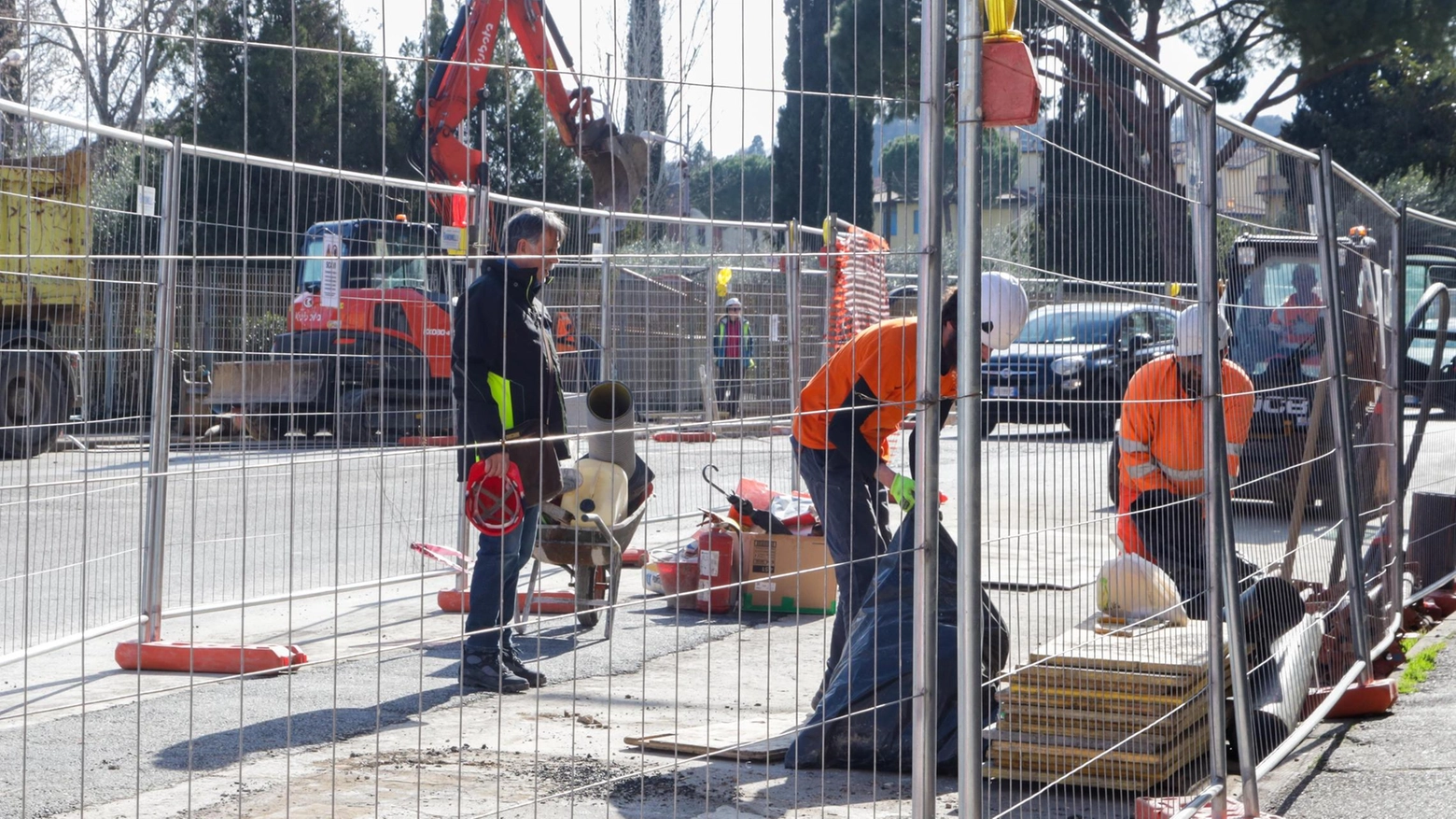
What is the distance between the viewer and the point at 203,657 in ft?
20.0

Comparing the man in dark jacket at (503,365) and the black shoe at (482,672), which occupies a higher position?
the man in dark jacket at (503,365)

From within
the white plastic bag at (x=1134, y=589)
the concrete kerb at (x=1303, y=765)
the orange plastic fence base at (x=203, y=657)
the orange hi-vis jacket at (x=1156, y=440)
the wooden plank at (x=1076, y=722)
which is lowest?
the concrete kerb at (x=1303, y=765)

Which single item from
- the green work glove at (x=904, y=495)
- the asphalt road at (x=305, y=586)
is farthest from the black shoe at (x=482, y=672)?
the green work glove at (x=904, y=495)

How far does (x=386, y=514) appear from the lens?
7098 millimetres

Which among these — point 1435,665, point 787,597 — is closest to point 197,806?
point 787,597

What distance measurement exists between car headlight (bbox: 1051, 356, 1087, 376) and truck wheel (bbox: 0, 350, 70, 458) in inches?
96.3

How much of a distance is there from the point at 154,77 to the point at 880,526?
3817 mm

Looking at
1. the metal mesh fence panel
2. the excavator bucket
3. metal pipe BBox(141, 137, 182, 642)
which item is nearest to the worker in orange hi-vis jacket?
the excavator bucket

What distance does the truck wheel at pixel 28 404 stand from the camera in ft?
11.3

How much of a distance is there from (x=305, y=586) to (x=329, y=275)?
5.01 meters

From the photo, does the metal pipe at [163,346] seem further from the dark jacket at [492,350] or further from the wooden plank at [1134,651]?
the wooden plank at [1134,651]

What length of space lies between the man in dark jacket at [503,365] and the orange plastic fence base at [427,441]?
0.06m

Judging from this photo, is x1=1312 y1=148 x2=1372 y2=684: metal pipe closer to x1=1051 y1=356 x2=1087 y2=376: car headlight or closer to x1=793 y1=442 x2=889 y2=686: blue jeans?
x1=793 y1=442 x2=889 y2=686: blue jeans

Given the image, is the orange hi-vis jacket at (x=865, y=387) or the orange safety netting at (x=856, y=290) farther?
the orange hi-vis jacket at (x=865, y=387)
